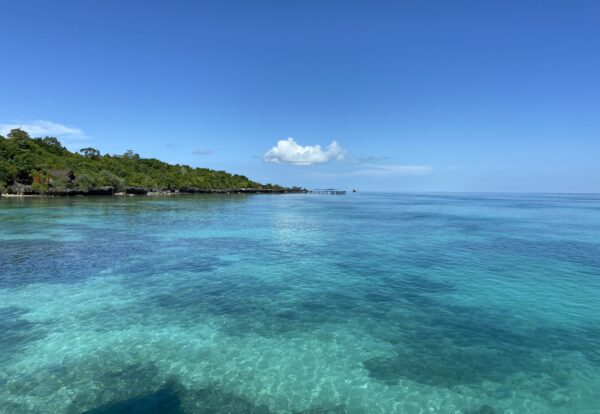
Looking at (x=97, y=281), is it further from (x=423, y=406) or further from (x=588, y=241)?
(x=588, y=241)

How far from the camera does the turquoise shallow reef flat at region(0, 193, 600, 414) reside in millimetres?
10125

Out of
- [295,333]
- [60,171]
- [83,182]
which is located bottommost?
[295,333]

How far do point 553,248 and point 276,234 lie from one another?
3042 centimetres

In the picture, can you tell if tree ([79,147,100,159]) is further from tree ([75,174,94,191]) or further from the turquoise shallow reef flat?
the turquoise shallow reef flat

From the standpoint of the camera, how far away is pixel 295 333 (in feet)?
47.3

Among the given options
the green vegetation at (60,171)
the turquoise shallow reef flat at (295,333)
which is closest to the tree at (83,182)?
the green vegetation at (60,171)

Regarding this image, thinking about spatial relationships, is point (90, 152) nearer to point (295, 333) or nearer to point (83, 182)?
point (83, 182)

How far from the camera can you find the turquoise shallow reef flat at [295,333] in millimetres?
10125

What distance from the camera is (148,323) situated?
15117mm

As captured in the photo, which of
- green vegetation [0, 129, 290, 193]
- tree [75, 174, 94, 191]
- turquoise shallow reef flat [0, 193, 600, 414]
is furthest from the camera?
tree [75, 174, 94, 191]

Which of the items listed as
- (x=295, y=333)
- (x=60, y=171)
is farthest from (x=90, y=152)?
(x=295, y=333)

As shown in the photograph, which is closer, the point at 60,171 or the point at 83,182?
the point at 60,171

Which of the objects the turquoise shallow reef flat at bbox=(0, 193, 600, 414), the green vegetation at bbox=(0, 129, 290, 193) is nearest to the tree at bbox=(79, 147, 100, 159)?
the green vegetation at bbox=(0, 129, 290, 193)

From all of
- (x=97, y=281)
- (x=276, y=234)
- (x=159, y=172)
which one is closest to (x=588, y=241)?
(x=276, y=234)
